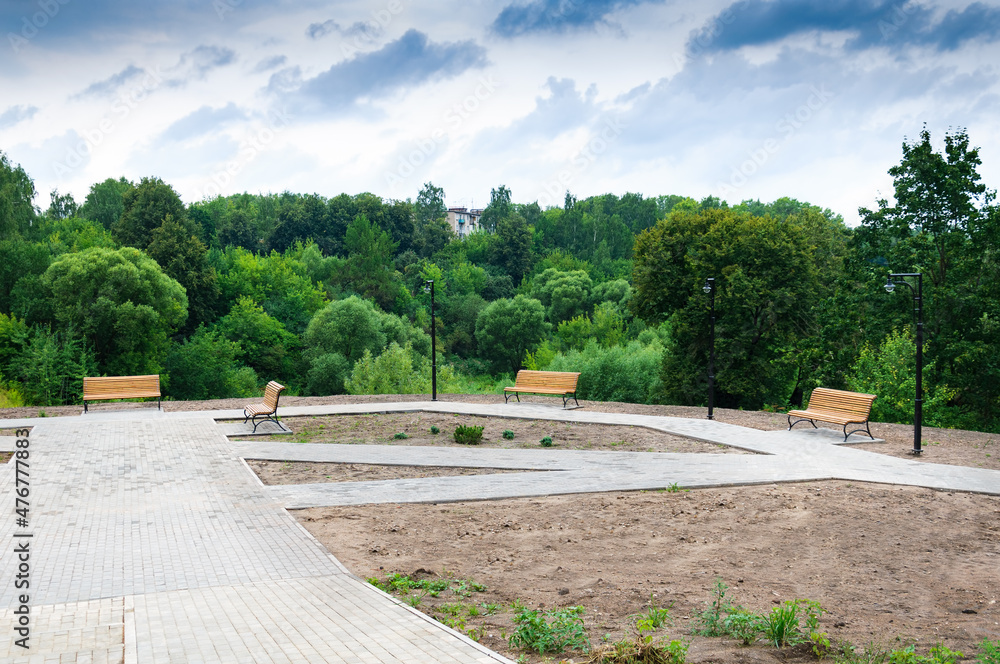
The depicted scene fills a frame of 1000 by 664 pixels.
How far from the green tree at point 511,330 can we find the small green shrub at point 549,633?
51.2 meters

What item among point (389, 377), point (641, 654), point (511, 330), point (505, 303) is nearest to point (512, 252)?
point (505, 303)

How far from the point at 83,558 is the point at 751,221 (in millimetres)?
26218

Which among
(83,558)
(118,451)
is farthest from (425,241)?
(83,558)

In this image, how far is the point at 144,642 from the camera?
15.6 ft

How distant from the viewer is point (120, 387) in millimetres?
17344

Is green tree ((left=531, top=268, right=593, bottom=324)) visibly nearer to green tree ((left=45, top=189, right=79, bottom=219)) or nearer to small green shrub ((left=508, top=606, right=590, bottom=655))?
green tree ((left=45, top=189, right=79, bottom=219))

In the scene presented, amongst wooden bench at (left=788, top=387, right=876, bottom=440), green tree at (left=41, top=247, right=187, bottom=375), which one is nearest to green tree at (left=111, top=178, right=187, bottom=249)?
green tree at (left=41, top=247, right=187, bottom=375)

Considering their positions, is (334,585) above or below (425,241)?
below

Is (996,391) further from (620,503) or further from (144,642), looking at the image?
(144,642)

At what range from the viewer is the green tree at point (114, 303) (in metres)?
34.7

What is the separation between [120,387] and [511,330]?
40.9 m

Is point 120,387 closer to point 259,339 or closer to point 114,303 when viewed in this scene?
point 114,303

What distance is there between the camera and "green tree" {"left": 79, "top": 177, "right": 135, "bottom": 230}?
57.3 metres

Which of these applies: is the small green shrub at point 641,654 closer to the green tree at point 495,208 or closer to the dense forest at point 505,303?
the dense forest at point 505,303
